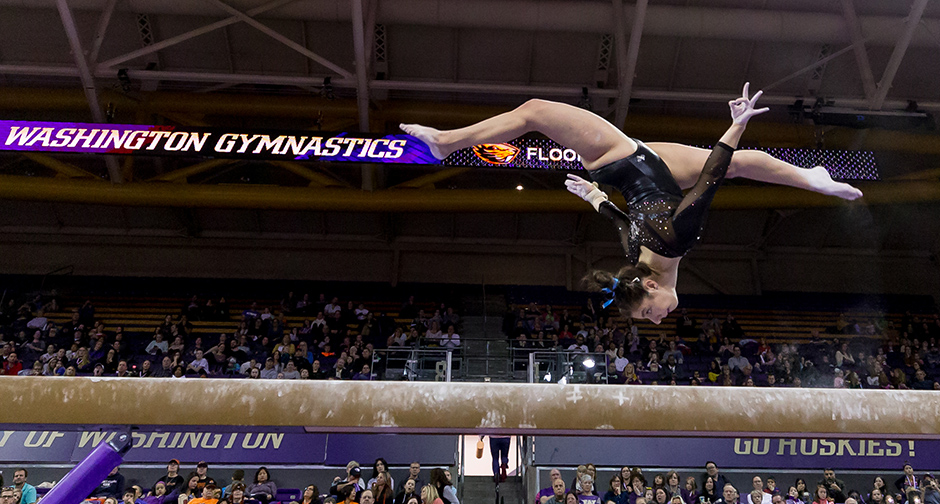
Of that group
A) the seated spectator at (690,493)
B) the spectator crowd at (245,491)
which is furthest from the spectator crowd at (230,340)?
the seated spectator at (690,493)

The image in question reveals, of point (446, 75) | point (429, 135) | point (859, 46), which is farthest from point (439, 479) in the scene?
point (859, 46)

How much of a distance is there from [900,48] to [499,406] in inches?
440

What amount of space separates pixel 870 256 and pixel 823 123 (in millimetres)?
8204

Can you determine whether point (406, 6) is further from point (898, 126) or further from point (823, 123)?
point (898, 126)

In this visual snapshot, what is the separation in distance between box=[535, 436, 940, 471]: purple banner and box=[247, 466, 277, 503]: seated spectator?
3.59 metres

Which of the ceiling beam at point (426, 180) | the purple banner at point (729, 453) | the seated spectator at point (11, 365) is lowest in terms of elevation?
the purple banner at point (729, 453)

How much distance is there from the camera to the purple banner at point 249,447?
365 inches

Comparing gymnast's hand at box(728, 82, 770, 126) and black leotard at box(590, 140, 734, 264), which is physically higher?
gymnast's hand at box(728, 82, 770, 126)

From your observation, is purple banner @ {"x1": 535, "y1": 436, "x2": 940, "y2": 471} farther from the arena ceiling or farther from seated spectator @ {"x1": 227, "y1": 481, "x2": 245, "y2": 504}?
the arena ceiling

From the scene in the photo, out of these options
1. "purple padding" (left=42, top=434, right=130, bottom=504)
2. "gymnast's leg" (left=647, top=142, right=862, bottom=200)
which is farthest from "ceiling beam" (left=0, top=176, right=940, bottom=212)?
"purple padding" (left=42, top=434, right=130, bottom=504)

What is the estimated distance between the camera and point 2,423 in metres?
3.16

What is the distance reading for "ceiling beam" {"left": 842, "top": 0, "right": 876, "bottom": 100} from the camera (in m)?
11.7

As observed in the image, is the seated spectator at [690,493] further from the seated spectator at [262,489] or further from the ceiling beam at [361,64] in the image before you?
the ceiling beam at [361,64]

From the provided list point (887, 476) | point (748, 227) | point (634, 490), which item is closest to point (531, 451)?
point (634, 490)
